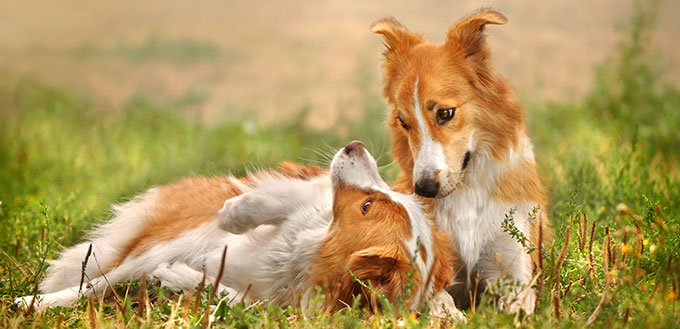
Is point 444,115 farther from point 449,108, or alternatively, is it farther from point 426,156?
point 426,156

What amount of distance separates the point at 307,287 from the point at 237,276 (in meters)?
0.48

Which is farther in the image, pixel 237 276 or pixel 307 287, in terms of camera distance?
pixel 237 276

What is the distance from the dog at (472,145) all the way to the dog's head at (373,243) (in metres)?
0.28

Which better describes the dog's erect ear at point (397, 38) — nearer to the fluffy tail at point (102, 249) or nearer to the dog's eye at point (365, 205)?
the dog's eye at point (365, 205)

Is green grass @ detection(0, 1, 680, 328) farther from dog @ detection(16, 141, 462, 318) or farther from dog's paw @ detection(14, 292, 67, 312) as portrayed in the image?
dog @ detection(16, 141, 462, 318)

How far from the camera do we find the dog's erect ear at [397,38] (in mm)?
4402

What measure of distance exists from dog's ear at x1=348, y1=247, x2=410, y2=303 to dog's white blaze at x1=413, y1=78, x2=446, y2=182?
1.99ft

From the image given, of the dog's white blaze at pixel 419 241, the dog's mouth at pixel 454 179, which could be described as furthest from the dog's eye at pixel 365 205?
the dog's mouth at pixel 454 179

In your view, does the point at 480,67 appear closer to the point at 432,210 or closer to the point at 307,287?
the point at 432,210

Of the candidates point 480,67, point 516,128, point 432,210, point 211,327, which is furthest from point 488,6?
point 211,327

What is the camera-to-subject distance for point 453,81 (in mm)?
4062

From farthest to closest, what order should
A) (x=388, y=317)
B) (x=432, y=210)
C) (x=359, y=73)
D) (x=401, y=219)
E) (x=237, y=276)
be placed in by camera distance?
(x=359, y=73) → (x=432, y=210) → (x=237, y=276) → (x=401, y=219) → (x=388, y=317)

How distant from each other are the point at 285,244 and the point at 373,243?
1.94 feet

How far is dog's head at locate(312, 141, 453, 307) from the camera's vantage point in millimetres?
3332
